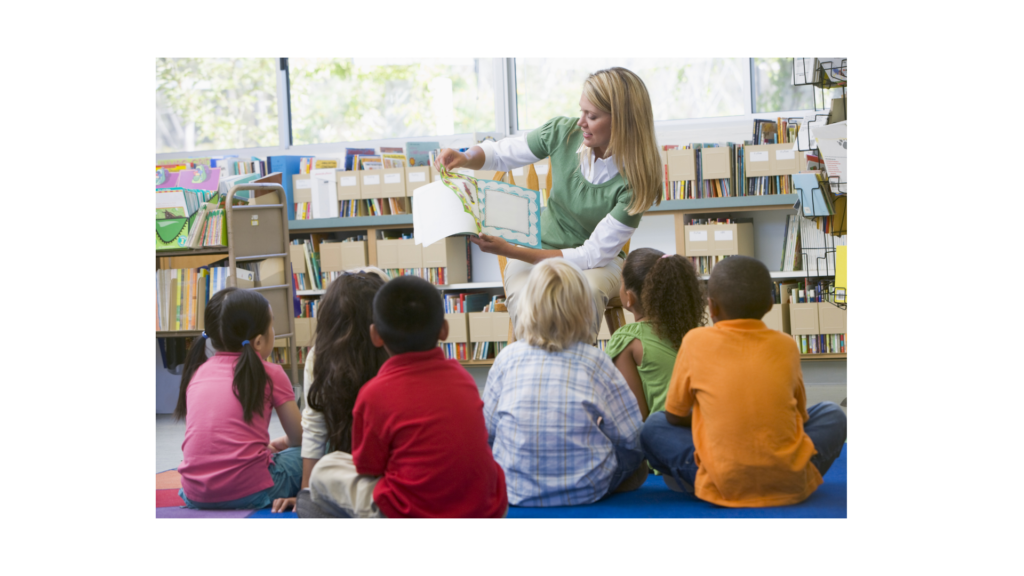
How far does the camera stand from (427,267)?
174 inches

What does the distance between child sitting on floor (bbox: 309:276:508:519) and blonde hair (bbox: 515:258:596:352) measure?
0.29m

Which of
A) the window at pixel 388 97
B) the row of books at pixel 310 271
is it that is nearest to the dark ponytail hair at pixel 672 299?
the row of books at pixel 310 271

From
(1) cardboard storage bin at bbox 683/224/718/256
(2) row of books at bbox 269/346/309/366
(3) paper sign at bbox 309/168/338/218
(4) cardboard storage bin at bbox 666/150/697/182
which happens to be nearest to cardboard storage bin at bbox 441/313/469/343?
(2) row of books at bbox 269/346/309/366

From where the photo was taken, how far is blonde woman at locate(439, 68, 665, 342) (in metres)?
2.14

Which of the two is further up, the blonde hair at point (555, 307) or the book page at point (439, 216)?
the book page at point (439, 216)

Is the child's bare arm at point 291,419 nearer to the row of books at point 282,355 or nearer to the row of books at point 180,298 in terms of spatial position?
the row of books at point 180,298

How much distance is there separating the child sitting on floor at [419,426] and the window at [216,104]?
14.4 feet

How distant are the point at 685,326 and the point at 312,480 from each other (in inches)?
40.2

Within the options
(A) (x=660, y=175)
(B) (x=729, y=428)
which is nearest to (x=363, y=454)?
(B) (x=729, y=428)

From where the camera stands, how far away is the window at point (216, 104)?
216 inches

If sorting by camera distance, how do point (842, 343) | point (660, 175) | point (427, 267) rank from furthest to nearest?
point (427, 267) < point (842, 343) < point (660, 175)

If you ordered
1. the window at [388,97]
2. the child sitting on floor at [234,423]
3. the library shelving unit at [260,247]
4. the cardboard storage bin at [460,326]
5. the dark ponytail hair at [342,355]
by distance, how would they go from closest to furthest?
the dark ponytail hair at [342,355]
the child sitting on floor at [234,423]
the library shelving unit at [260,247]
the cardboard storage bin at [460,326]
the window at [388,97]

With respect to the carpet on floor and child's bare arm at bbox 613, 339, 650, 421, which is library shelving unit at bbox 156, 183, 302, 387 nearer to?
the carpet on floor
